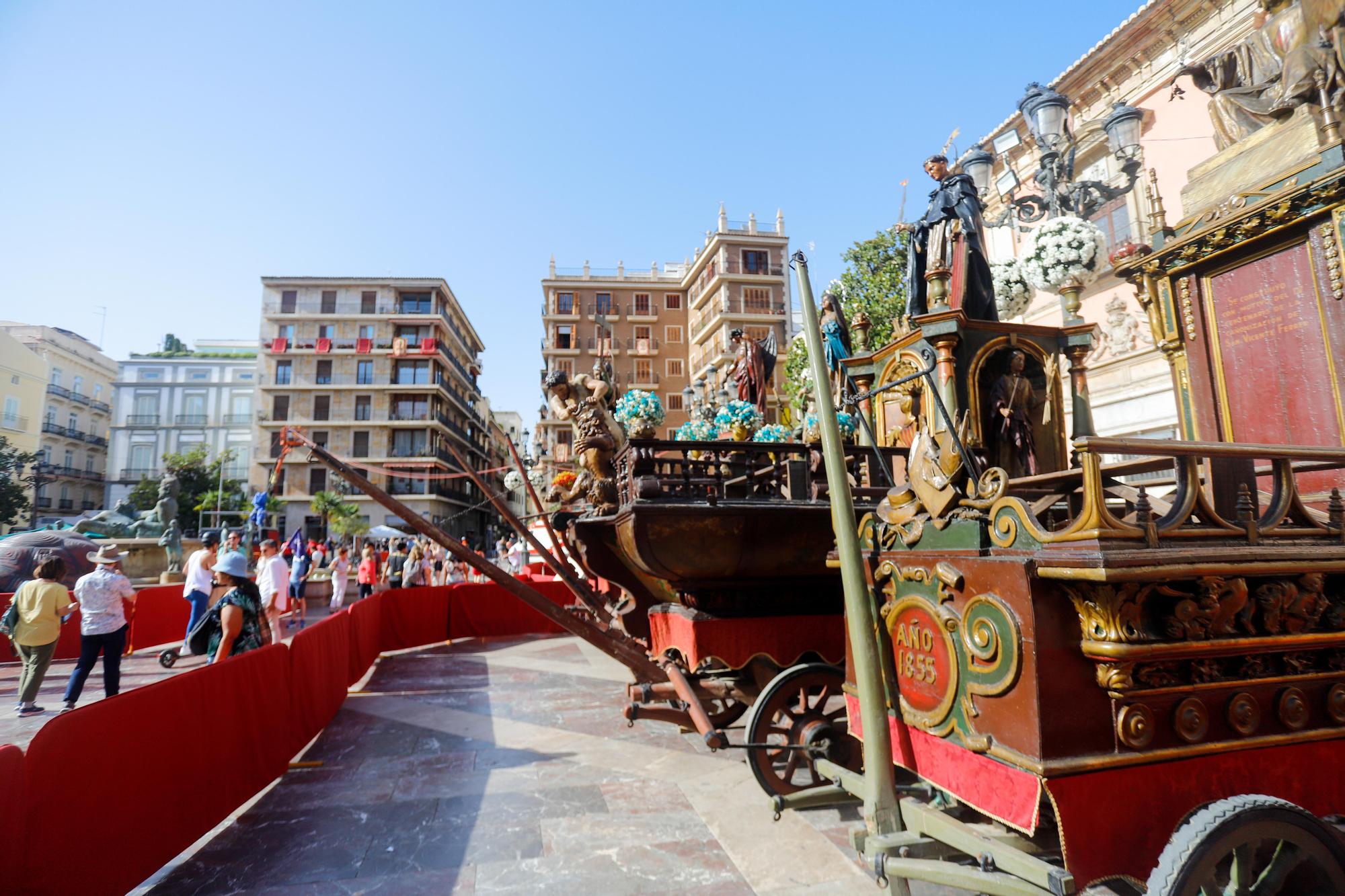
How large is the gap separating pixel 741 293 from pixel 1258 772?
163ft

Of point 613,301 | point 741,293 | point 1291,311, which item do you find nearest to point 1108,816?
→ point 1291,311

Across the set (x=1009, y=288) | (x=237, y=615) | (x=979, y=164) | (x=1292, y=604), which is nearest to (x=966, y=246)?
(x=1009, y=288)

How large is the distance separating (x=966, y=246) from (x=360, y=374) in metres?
54.8

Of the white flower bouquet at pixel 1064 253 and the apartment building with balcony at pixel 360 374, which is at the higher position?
the apartment building with balcony at pixel 360 374

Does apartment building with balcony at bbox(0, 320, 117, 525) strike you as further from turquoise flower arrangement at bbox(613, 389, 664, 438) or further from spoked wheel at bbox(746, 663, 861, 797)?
spoked wheel at bbox(746, 663, 861, 797)

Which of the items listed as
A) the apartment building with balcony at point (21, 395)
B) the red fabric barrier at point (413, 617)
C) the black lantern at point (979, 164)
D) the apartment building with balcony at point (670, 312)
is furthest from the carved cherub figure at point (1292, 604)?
the apartment building with balcony at point (21, 395)

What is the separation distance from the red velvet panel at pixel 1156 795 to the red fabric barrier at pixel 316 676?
6387mm

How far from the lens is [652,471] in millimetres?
6184

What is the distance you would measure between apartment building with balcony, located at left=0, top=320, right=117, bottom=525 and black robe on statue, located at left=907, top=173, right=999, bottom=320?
60.8m

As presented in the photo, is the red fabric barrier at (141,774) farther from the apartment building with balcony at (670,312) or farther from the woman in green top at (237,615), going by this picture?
the apartment building with balcony at (670,312)

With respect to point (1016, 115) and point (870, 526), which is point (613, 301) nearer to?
point (1016, 115)

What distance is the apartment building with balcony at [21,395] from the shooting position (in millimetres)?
43625

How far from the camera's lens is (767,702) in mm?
4832

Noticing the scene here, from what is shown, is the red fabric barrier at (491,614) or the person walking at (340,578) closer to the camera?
the red fabric barrier at (491,614)
